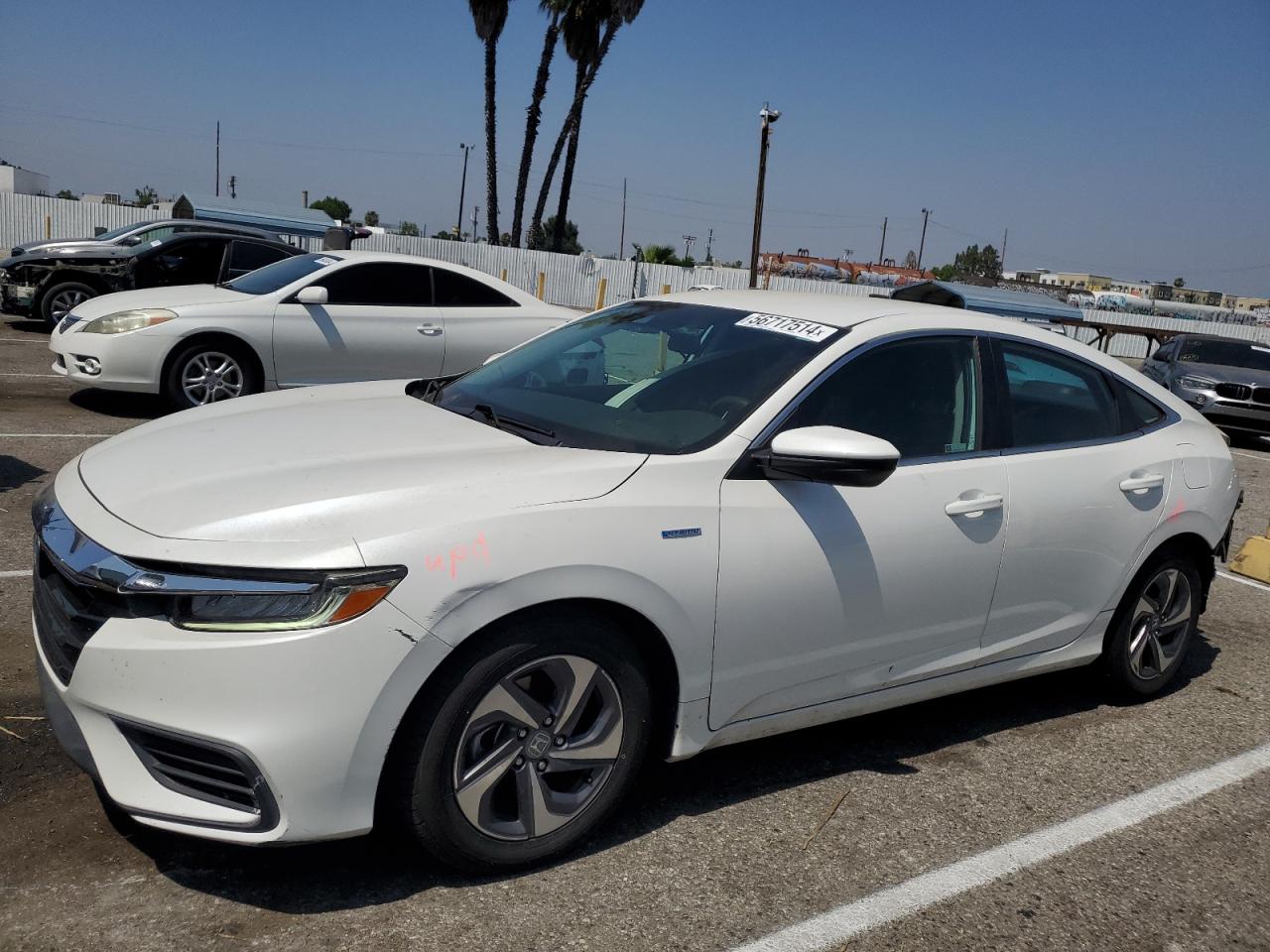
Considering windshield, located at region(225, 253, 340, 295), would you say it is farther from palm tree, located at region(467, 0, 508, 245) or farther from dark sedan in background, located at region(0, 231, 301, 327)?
palm tree, located at region(467, 0, 508, 245)

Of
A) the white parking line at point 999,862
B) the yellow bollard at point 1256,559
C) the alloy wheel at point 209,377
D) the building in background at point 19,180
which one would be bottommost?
the white parking line at point 999,862

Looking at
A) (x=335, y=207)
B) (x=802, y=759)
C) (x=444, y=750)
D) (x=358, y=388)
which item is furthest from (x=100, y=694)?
(x=335, y=207)

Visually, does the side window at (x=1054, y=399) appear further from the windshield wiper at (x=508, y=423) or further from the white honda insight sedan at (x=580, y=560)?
the windshield wiper at (x=508, y=423)

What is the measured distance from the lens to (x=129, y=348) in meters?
8.35

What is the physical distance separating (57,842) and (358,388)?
1832 mm

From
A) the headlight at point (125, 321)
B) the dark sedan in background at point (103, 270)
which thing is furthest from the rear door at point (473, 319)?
the dark sedan in background at point (103, 270)

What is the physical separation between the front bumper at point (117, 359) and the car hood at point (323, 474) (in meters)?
5.45

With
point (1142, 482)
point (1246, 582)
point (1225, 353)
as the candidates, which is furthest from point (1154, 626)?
point (1225, 353)

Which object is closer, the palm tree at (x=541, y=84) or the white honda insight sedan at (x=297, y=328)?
the white honda insight sedan at (x=297, y=328)

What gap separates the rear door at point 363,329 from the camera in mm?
8859

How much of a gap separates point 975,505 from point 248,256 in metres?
10.2

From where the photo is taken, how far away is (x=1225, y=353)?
16328 millimetres

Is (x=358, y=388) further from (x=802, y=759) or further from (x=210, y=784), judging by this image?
(x=802, y=759)

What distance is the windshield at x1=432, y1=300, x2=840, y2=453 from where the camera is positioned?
3262 millimetres
